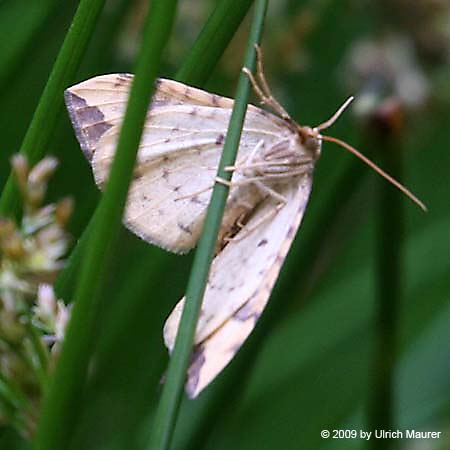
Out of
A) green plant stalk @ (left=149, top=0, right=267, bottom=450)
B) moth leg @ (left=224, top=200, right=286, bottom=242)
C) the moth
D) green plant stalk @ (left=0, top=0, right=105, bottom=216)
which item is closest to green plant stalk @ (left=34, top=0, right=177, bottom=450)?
green plant stalk @ (left=149, top=0, right=267, bottom=450)

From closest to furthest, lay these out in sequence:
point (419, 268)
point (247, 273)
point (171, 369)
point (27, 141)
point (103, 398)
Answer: point (171, 369)
point (27, 141)
point (247, 273)
point (103, 398)
point (419, 268)

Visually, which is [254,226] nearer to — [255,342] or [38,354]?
[255,342]

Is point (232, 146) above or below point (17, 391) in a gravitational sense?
above

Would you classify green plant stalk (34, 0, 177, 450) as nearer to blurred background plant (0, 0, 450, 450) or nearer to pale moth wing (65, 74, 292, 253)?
pale moth wing (65, 74, 292, 253)

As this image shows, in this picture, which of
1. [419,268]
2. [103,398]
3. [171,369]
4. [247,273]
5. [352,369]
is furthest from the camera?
[419,268]

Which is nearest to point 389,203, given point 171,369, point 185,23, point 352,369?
point 171,369

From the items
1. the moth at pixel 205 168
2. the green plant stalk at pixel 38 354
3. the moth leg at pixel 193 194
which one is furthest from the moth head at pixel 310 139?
the green plant stalk at pixel 38 354

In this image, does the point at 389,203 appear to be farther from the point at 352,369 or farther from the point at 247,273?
the point at 352,369
